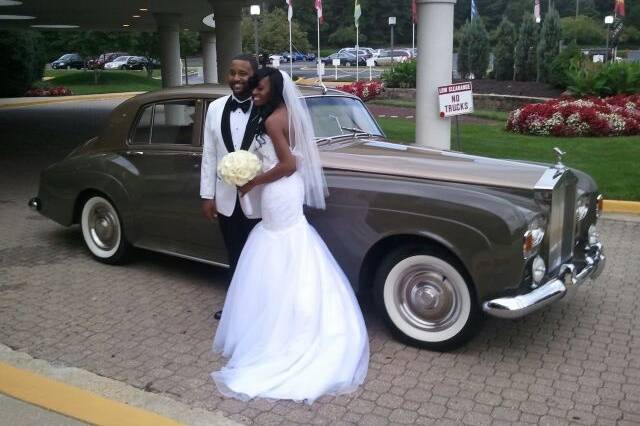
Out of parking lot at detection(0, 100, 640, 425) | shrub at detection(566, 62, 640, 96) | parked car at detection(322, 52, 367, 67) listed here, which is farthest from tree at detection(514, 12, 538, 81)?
parked car at detection(322, 52, 367, 67)

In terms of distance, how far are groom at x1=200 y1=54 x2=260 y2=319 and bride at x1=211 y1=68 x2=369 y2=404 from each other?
0.12 metres

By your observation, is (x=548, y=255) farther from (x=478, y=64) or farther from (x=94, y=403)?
(x=478, y=64)

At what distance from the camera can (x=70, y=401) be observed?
153 inches

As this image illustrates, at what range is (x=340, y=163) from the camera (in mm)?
4898

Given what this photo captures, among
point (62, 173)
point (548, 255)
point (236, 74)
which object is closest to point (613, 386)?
point (548, 255)

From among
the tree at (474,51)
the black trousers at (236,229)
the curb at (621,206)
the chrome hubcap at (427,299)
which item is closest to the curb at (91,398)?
the black trousers at (236,229)

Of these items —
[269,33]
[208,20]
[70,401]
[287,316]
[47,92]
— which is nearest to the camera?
[70,401]

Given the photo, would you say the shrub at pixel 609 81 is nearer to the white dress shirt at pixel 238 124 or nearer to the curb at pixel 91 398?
the white dress shirt at pixel 238 124

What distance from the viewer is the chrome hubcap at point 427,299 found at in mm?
4422

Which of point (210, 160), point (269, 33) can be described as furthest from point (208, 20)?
point (269, 33)

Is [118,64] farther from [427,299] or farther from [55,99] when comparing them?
[427,299]

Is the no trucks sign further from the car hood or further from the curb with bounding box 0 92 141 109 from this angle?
the curb with bounding box 0 92 141 109

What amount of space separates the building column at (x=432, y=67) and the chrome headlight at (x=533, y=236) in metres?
4.66

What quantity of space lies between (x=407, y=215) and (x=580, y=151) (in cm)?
828
